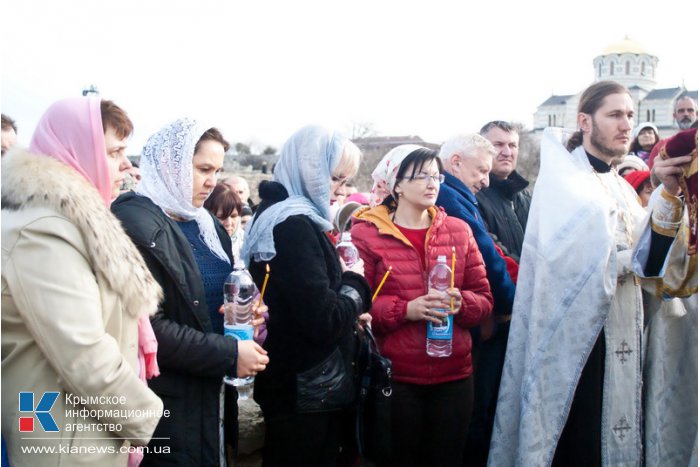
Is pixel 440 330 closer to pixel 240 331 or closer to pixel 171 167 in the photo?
pixel 240 331

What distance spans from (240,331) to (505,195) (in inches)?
113

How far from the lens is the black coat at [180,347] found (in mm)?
2420

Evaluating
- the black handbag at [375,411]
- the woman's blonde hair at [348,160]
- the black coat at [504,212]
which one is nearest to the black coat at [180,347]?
the black handbag at [375,411]

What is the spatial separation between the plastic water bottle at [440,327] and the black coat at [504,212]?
43.1 inches

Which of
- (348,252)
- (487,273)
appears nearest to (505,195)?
(487,273)

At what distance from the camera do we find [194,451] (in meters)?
2.50

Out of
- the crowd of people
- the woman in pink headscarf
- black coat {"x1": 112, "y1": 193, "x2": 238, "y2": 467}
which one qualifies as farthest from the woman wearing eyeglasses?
the woman in pink headscarf

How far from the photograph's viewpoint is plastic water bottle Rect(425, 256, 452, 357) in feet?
10.9

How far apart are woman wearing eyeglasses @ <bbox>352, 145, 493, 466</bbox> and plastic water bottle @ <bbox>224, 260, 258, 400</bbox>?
926mm

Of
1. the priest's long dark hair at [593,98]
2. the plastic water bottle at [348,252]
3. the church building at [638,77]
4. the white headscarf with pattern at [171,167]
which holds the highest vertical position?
the church building at [638,77]

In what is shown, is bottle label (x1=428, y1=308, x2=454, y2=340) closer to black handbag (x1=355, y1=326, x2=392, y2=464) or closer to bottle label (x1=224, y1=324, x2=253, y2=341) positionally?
black handbag (x1=355, y1=326, x2=392, y2=464)

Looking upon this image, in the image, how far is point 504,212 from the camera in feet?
15.3

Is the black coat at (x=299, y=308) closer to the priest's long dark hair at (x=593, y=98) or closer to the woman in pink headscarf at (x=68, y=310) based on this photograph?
the woman in pink headscarf at (x=68, y=310)

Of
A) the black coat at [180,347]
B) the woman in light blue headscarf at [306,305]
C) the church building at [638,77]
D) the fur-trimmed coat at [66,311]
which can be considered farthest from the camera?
the church building at [638,77]
